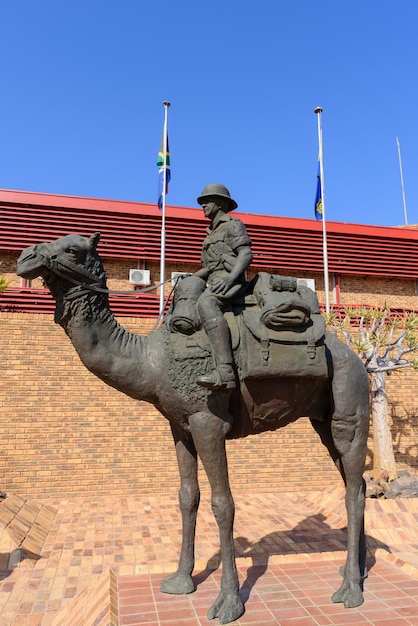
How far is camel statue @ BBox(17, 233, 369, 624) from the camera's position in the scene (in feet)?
10.6

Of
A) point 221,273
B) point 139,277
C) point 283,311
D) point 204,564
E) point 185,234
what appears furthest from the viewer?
point 185,234

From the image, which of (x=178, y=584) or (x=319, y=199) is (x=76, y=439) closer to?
(x=178, y=584)

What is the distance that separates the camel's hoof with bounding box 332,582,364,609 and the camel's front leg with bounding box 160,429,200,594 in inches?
46.8

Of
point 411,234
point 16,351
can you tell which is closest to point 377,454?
point 16,351

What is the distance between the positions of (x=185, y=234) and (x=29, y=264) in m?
10.6

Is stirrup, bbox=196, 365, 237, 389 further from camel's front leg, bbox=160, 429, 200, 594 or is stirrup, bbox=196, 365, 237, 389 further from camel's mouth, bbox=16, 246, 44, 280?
camel's mouth, bbox=16, 246, 44, 280

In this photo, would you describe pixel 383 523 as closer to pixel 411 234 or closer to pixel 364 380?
pixel 364 380

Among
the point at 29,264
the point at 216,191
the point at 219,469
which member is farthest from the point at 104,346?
the point at 216,191

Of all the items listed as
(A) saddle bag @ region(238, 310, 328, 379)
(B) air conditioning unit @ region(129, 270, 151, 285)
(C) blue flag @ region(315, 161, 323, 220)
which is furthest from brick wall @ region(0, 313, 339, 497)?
(C) blue flag @ region(315, 161, 323, 220)

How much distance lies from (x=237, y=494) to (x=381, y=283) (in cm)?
988

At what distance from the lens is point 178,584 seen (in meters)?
3.64

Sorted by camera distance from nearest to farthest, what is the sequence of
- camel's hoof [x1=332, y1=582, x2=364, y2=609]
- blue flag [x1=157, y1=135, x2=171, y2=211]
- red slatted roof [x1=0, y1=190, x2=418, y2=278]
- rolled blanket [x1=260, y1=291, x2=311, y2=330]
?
camel's hoof [x1=332, y1=582, x2=364, y2=609]
rolled blanket [x1=260, y1=291, x2=311, y2=330]
blue flag [x1=157, y1=135, x2=171, y2=211]
red slatted roof [x1=0, y1=190, x2=418, y2=278]

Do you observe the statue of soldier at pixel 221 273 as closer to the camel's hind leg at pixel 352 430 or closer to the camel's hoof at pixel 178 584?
the camel's hind leg at pixel 352 430

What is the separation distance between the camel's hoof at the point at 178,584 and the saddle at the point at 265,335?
5.98ft
